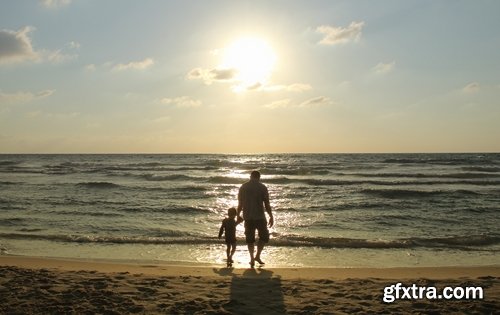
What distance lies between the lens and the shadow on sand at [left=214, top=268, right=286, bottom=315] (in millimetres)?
5688

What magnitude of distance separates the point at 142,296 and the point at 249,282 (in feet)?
5.54

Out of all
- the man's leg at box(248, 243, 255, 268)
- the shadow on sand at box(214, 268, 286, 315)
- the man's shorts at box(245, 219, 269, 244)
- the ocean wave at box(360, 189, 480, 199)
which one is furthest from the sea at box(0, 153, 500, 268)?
the shadow on sand at box(214, 268, 286, 315)

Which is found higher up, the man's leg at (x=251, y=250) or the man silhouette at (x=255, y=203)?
the man silhouette at (x=255, y=203)

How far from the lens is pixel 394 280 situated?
7363 mm

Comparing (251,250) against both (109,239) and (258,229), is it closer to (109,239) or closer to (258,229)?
(258,229)

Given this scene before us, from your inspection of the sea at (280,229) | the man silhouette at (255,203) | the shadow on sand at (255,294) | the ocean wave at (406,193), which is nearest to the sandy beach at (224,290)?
the shadow on sand at (255,294)

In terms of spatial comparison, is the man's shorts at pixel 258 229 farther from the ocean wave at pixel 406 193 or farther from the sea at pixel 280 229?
the ocean wave at pixel 406 193

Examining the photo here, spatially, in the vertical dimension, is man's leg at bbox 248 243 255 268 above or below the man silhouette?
below

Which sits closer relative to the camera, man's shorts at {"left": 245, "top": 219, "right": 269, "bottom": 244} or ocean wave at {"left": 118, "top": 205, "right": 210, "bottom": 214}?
man's shorts at {"left": 245, "top": 219, "right": 269, "bottom": 244}

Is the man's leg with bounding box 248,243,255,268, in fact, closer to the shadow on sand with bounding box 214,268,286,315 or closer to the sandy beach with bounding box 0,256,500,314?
the sandy beach with bounding box 0,256,500,314

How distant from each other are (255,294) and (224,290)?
492 mm

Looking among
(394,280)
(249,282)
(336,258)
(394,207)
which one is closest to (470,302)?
(394,280)

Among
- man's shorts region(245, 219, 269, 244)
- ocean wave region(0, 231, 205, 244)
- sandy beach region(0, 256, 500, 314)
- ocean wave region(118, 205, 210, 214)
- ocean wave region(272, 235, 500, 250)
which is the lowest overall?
ocean wave region(0, 231, 205, 244)

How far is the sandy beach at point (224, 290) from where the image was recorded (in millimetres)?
5652
